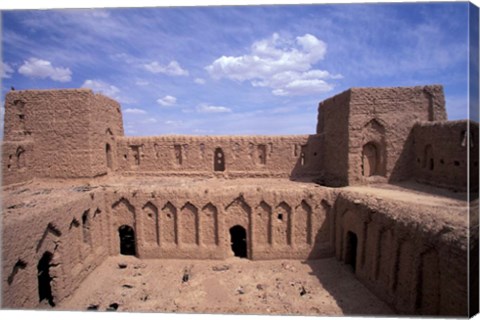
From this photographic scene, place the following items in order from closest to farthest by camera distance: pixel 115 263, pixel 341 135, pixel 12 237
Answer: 1. pixel 12 237
2. pixel 115 263
3. pixel 341 135

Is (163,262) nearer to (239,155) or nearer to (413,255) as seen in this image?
(239,155)

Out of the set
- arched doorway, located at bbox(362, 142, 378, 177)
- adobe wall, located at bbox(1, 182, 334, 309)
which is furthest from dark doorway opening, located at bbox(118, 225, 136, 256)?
arched doorway, located at bbox(362, 142, 378, 177)

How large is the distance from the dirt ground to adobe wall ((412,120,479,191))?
584 centimetres

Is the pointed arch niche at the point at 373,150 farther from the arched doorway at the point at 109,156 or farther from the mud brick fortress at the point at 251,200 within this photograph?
the arched doorway at the point at 109,156

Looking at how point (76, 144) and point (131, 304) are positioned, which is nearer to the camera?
point (131, 304)

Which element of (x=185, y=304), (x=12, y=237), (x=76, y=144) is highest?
(x=76, y=144)

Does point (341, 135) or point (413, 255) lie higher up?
point (341, 135)

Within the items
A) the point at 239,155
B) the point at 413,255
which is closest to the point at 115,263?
the point at 239,155

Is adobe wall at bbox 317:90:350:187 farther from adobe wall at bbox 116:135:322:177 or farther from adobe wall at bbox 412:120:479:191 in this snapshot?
adobe wall at bbox 412:120:479:191

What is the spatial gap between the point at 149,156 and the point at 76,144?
4663mm

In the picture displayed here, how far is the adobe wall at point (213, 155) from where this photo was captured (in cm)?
1808

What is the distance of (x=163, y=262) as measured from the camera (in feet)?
42.6

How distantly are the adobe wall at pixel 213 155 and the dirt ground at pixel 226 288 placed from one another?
22.0 feet

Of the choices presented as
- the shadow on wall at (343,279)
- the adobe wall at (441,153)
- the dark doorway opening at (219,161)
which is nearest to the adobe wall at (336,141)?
the shadow on wall at (343,279)
